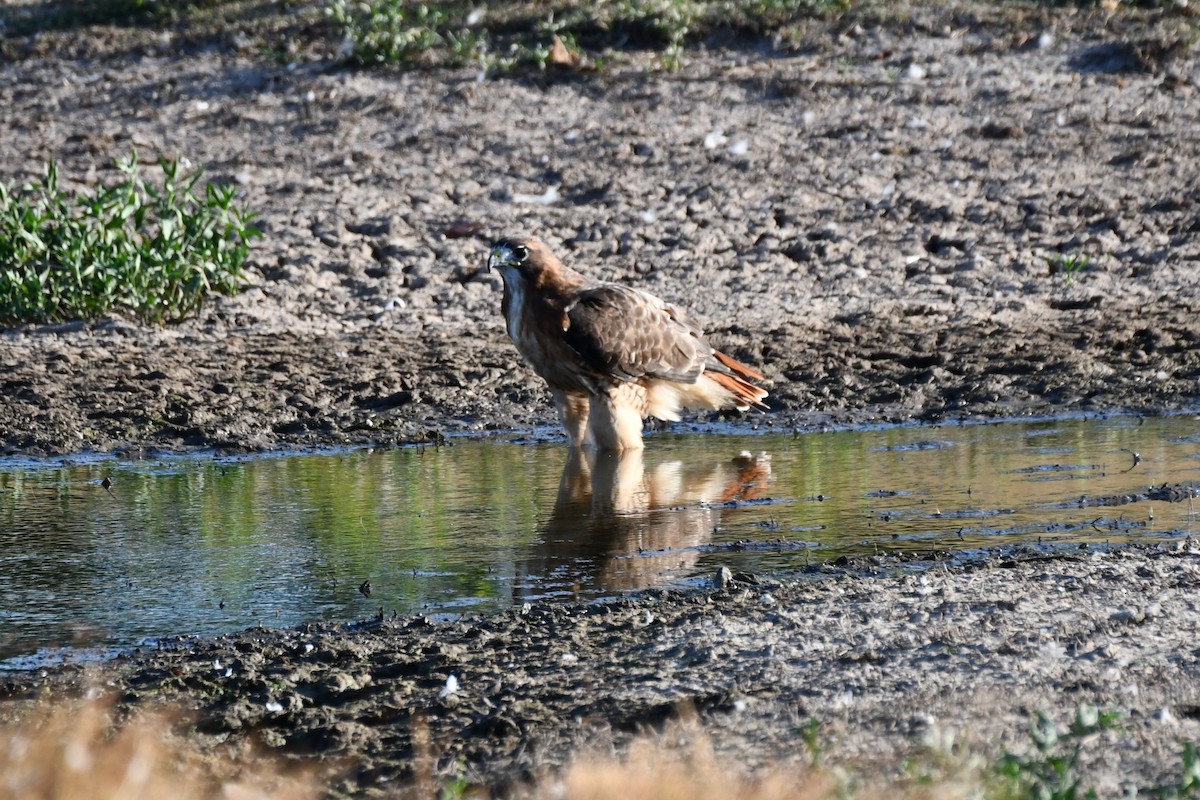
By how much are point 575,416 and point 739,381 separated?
945 millimetres

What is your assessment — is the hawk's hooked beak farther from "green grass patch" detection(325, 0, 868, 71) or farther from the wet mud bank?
"green grass patch" detection(325, 0, 868, 71)

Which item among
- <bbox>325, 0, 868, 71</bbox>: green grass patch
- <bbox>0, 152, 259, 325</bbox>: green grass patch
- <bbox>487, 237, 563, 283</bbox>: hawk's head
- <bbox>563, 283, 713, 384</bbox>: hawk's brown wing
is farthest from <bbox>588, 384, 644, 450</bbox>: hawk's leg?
<bbox>325, 0, 868, 71</bbox>: green grass patch

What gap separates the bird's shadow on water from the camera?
5.97 metres

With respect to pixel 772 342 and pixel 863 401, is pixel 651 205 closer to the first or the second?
pixel 772 342

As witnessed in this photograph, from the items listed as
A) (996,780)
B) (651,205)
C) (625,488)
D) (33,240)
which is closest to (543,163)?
(651,205)

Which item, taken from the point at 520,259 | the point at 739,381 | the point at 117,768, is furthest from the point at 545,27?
the point at 117,768

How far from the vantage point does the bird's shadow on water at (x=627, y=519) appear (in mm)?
5969

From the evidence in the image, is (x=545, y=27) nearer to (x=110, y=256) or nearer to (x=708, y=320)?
(x=708, y=320)

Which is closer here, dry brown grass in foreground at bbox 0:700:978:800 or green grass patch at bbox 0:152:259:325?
dry brown grass in foreground at bbox 0:700:978:800

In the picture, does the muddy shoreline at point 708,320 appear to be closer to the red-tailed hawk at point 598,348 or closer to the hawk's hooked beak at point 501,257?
the red-tailed hawk at point 598,348

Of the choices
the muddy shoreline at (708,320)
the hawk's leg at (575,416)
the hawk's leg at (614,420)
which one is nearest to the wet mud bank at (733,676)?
the muddy shoreline at (708,320)

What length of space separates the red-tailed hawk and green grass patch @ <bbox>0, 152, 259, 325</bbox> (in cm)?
276

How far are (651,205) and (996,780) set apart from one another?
8848mm

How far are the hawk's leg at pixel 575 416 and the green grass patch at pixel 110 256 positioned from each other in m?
2.87
